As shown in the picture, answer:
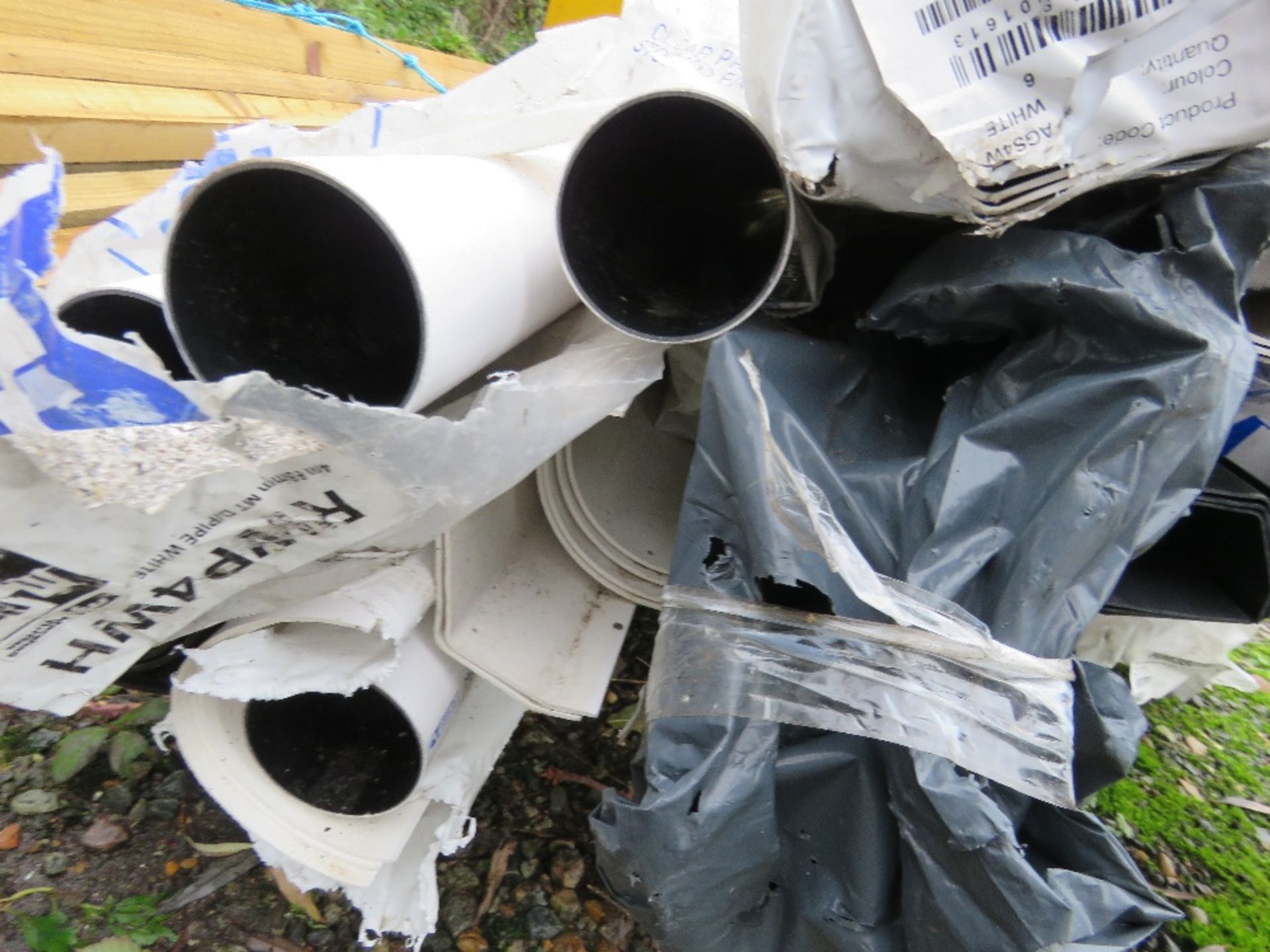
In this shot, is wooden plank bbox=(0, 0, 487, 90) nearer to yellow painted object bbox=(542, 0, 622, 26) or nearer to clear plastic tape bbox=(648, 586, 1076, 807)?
yellow painted object bbox=(542, 0, 622, 26)

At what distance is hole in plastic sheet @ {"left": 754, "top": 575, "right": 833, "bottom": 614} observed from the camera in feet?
2.43

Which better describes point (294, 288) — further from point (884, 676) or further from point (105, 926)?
point (105, 926)

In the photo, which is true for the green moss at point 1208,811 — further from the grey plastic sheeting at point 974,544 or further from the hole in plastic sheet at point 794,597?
the hole in plastic sheet at point 794,597


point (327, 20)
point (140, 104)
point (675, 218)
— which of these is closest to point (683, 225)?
point (675, 218)

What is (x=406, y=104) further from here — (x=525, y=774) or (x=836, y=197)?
(x=525, y=774)

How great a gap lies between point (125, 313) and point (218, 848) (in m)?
0.75

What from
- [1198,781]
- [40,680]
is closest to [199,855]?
[40,680]

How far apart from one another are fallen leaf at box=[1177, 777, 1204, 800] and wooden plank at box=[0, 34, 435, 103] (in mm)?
2313

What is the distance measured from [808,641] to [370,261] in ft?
1.74

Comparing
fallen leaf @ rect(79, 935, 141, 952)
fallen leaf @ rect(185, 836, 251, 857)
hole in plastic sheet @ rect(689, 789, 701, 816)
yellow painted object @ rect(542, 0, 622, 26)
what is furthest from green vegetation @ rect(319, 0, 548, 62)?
hole in plastic sheet @ rect(689, 789, 701, 816)

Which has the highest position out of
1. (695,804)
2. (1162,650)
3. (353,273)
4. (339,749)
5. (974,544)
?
(353,273)

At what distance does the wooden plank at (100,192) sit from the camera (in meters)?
1.22

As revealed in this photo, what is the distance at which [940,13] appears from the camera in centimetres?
59

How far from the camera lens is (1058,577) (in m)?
0.66
